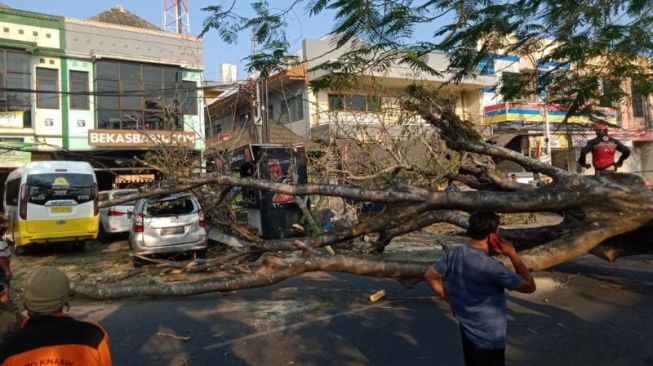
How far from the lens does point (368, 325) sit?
630cm

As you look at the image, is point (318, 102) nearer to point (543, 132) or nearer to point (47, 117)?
point (543, 132)

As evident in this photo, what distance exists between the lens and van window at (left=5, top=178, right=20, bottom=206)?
1556 cm

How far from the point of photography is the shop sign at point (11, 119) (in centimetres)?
2188

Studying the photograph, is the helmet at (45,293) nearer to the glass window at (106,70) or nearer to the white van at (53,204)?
the white van at (53,204)

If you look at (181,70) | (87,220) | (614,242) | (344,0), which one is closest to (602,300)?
(614,242)

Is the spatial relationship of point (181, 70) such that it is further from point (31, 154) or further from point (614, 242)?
point (614, 242)

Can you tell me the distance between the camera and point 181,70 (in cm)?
2573

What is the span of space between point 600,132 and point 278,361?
643cm

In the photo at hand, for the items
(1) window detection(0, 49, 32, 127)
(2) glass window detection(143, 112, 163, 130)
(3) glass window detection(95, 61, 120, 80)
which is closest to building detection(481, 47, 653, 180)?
(2) glass window detection(143, 112, 163, 130)

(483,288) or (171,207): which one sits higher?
(171,207)

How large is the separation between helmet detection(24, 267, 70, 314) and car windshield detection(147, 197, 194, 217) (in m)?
9.62

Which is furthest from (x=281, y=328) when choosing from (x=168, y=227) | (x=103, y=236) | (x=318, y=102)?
(x=318, y=102)

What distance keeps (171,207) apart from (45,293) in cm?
1000

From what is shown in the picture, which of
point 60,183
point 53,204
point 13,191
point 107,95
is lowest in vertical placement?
point 53,204
